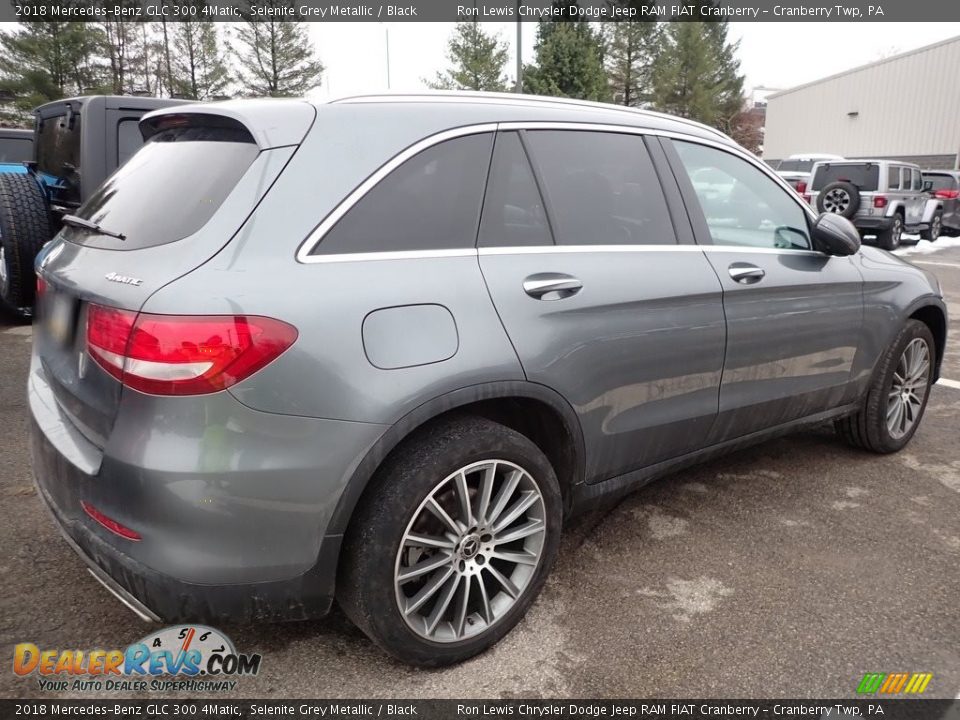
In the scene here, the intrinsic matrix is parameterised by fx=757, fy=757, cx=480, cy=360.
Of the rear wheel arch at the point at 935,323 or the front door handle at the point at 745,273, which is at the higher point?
the front door handle at the point at 745,273

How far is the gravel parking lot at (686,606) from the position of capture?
230 cm

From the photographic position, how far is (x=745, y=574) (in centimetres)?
292

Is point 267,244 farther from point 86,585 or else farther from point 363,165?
point 86,585

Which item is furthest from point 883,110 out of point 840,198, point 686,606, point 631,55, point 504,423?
point 504,423

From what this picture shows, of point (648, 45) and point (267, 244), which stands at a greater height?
point (648, 45)

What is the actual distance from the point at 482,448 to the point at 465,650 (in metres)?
0.65

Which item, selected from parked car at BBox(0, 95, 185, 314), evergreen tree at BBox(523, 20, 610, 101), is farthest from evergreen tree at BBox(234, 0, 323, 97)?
parked car at BBox(0, 95, 185, 314)

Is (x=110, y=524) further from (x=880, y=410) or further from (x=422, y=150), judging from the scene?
(x=880, y=410)

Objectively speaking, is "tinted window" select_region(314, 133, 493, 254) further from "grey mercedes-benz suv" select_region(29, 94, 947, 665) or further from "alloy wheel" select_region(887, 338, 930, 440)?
"alloy wheel" select_region(887, 338, 930, 440)

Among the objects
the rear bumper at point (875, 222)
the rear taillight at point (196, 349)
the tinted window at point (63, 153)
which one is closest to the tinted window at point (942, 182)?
the rear bumper at point (875, 222)

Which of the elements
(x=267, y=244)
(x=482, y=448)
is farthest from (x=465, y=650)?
(x=267, y=244)

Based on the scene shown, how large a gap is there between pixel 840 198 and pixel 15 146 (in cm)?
1484

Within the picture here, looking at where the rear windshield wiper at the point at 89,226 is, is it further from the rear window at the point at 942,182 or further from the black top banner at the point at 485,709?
the rear window at the point at 942,182

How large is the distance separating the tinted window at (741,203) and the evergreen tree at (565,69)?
2393cm
